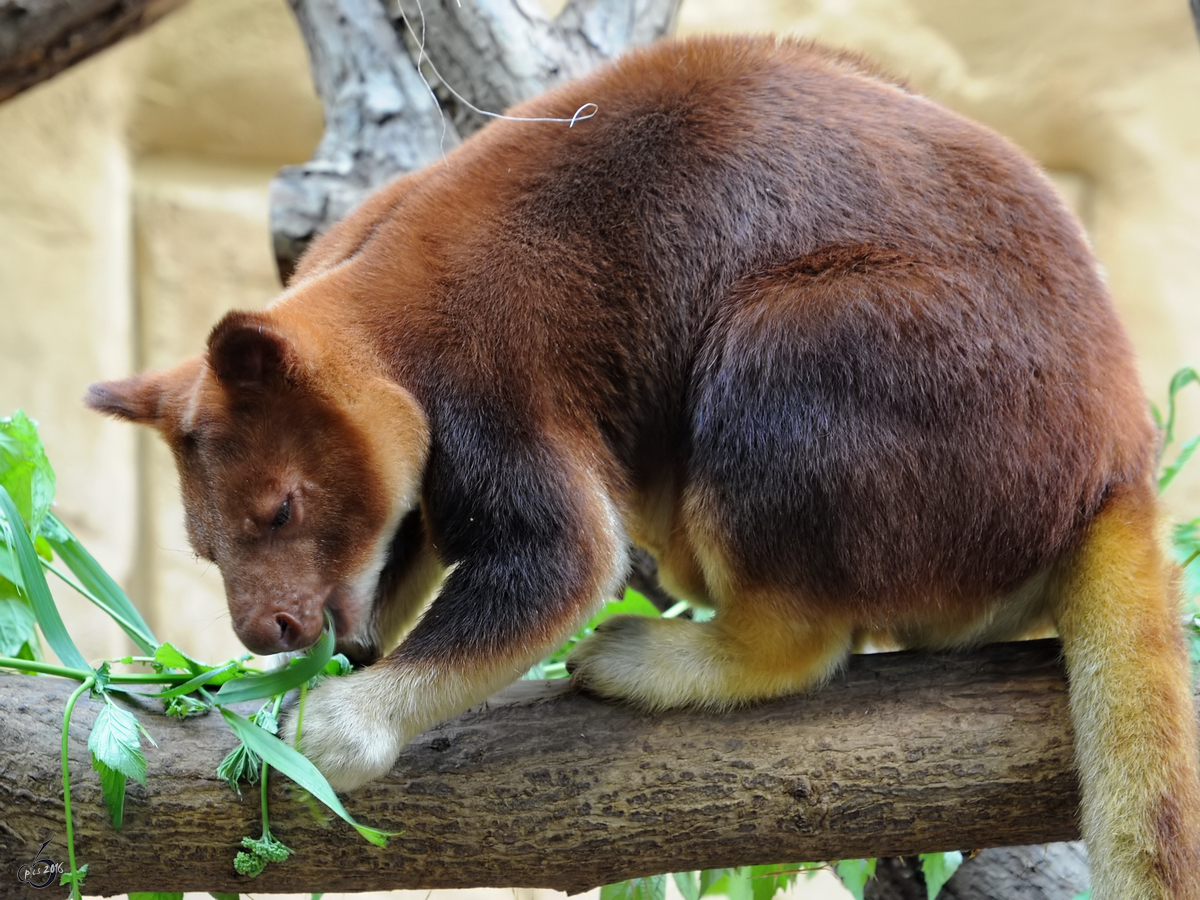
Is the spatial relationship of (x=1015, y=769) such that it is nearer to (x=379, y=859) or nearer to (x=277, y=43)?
(x=379, y=859)

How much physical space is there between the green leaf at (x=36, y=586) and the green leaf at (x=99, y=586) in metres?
0.14

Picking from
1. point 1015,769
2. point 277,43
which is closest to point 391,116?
point 1015,769

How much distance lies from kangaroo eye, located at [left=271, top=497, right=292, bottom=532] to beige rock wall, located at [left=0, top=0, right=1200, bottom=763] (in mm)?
5661

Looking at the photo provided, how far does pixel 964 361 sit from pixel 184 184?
7077 millimetres

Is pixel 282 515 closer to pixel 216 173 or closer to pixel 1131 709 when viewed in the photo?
pixel 1131 709

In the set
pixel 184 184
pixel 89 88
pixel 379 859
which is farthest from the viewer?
pixel 184 184

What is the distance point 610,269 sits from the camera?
274 cm

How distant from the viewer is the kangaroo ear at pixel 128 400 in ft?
8.96

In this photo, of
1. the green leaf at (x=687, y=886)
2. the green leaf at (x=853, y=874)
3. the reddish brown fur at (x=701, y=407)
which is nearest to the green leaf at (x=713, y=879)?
the green leaf at (x=687, y=886)

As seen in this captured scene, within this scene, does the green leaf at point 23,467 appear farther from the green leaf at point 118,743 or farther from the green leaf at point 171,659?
the green leaf at point 118,743

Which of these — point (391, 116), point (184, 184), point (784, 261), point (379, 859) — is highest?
point (184, 184)

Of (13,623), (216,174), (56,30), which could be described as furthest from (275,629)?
(216,174)

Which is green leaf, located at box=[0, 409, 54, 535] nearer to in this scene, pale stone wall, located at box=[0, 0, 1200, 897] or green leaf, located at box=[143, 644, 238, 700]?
green leaf, located at box=[143, 644, 238, 700]

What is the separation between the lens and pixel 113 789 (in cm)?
224
